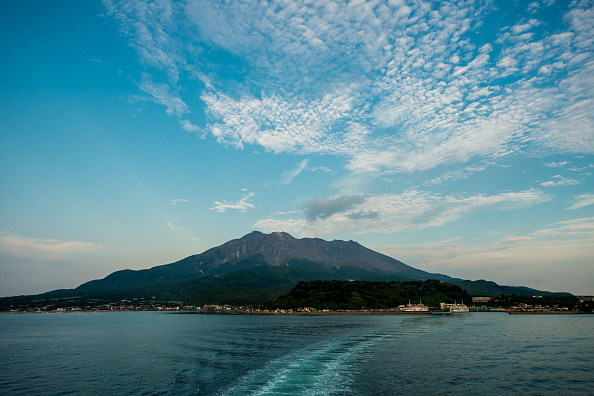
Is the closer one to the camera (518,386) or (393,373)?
(518,386)

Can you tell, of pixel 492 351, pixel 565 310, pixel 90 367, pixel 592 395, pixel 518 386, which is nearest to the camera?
pixel 592 395

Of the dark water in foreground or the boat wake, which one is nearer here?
the boat wake

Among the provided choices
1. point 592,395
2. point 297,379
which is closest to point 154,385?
point 297,379

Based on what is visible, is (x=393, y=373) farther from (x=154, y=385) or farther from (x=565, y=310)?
(x=565, y=310)

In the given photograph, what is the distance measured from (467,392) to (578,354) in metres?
28.5

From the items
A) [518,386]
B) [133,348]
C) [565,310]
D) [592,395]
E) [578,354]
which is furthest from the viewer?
[565,310]

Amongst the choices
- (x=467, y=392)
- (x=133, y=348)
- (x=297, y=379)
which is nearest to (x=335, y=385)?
(x=297, y=379)

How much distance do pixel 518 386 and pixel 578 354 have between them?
77.6 feet

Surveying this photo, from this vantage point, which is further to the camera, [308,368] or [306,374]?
[308,368]

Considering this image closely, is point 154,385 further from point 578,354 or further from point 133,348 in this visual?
point 578,354

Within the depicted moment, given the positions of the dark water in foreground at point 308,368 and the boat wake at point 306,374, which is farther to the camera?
the dark water in foreground at point 308,368

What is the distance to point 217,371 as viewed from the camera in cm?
3691

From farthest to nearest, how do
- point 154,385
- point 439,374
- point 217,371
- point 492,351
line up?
1. point 492,351
2. point 217,371
3. point 439,374
4. point 154,385

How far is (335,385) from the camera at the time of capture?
1180 inches
